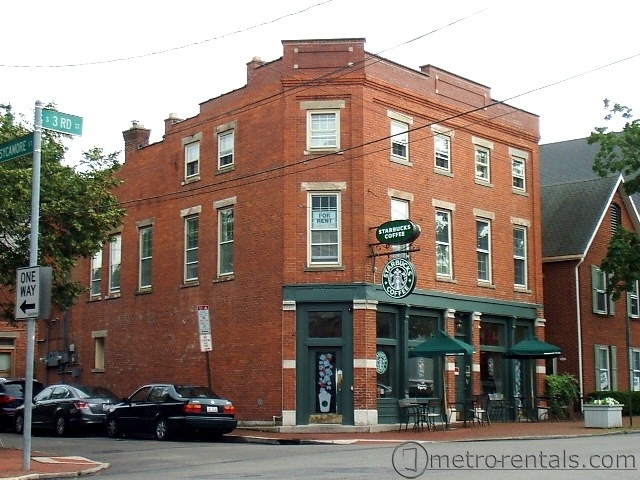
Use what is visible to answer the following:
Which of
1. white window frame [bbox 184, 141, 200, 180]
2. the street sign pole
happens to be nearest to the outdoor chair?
white window frame [bbox 184, 141, 200, 180]

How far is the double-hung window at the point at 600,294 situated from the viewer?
116 ft

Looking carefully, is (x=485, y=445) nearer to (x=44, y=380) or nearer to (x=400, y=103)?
(x=400, y=103)

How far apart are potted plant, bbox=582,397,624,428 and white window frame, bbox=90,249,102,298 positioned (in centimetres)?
1766

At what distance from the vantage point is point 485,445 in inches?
791

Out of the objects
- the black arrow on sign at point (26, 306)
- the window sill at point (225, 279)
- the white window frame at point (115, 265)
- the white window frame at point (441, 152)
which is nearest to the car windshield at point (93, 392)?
the window sill at point (225, 279)

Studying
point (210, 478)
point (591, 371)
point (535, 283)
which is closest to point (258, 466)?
point (210, 478)

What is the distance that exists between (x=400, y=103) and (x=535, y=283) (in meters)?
8.61

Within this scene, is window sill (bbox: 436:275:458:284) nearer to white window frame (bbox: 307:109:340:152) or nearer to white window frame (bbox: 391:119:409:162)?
white window frame (bbox: 391:119:409:162)

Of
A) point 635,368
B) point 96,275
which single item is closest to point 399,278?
point 96,275

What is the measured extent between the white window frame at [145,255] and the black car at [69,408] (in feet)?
20.4

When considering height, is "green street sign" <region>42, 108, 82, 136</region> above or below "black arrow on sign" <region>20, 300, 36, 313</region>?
above

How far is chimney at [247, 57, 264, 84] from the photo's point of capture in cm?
2853

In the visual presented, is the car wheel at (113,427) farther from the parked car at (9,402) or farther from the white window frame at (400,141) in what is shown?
the white window frame at (400,141)

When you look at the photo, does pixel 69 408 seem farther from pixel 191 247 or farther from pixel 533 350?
pixel 533 350
